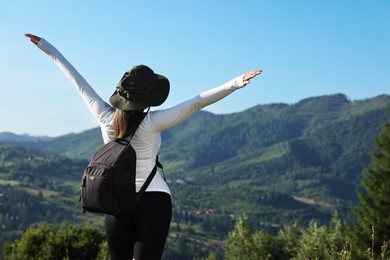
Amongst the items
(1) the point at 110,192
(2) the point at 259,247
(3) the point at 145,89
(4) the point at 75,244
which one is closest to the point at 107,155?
(1) the point at 110,192

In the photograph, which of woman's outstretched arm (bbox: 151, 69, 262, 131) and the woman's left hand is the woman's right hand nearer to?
woman's outstretched arm (bbox: 151, 69, 262, 131)

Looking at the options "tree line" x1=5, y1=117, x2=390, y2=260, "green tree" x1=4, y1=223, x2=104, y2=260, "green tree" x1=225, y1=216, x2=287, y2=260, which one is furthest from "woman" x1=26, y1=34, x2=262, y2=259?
"green tree" x1=225, y1=216, x2=287, y2=260

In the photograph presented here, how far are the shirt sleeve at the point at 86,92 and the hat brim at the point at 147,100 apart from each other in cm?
22

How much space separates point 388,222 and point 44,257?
2493 centimetres

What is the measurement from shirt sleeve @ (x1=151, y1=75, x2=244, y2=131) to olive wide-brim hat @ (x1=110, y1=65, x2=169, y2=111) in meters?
0.10

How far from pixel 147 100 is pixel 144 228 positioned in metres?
0.84

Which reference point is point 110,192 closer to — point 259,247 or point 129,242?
point 129,242

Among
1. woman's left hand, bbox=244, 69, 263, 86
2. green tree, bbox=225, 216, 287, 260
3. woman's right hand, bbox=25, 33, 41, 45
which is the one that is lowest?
green tree, bbox=225, 216, 287, 260

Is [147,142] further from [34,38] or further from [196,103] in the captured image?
[34,38]

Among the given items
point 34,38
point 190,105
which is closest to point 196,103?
point 190,105

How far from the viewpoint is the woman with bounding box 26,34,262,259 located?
11.9ft

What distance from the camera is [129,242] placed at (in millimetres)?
3779

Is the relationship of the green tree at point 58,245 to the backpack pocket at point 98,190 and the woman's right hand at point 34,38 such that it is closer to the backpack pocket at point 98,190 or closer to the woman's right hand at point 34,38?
the woman's right hand at point 34,38

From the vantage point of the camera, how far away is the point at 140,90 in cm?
374
